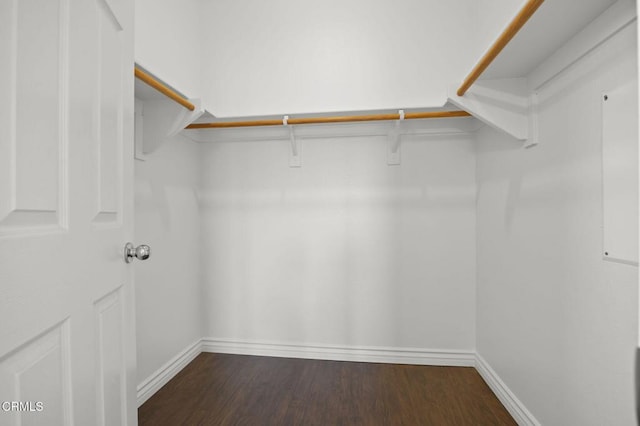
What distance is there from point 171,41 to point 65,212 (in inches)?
64.9

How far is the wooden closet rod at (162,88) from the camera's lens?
129cm

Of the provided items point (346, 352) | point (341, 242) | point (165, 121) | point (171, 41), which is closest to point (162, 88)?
point (165, 121)

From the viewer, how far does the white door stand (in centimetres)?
58

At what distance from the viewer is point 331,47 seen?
2188 millimetres

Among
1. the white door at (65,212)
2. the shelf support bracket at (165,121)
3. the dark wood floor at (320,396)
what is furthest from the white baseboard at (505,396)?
the shelf support bracket at (165,121)

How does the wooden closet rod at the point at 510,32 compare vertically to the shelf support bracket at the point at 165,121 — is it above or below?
above

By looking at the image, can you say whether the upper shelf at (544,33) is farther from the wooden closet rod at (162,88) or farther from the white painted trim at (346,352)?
the white painted trim at (346,352)

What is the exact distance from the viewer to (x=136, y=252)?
3.22 feet

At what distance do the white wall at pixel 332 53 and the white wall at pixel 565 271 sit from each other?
2.31ft

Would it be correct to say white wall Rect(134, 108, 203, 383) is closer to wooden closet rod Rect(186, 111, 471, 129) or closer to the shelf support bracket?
the shelf support bracket

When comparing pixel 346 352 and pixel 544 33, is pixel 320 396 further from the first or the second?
pixel 544 33

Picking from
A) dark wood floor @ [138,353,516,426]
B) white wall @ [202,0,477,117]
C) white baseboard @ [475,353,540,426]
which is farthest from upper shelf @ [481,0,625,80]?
dark wood floor @ [138,353,516,426]

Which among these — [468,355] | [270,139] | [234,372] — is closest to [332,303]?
[234,372]

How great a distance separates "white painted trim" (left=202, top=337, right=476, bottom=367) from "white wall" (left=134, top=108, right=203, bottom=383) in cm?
25
